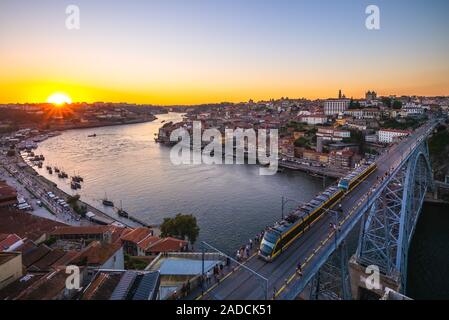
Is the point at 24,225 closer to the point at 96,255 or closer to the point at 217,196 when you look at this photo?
the point at 96,255

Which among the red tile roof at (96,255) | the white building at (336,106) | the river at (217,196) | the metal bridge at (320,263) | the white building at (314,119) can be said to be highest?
the white building at (336,106)

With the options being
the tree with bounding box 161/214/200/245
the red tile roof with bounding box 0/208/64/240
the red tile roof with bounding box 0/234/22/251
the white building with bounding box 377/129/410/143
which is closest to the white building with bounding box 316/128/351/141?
the white building with bounding box 377/129/410/143

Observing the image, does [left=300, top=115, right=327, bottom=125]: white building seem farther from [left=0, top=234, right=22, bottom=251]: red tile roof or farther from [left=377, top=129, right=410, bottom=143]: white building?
[left=0, top=234, right=22, bottom=251]: red tile roof

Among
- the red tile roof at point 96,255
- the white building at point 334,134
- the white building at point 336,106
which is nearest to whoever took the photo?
the red tile roof at point 96,255

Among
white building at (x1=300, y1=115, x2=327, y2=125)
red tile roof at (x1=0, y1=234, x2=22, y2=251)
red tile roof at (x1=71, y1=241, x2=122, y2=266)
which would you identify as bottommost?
red tile roof at (x1=0, y1=234, x2=22, y2=251)

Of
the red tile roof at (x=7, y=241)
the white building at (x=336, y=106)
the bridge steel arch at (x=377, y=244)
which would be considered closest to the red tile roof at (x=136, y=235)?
the red tile roof at (x=7, y=241)

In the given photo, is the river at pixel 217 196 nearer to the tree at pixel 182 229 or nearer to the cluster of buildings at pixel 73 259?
the tree at pixel 182 229

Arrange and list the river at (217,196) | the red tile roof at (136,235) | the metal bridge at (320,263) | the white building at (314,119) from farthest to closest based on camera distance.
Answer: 1. the white building at (314,119)
2. the river at (217,196)
3. the red tile roof at (136,235)
4. the metal bridge at (320,263)

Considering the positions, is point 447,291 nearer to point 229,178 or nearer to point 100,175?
point 229,178

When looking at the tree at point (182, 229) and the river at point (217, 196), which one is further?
the river at point (217, 196)
